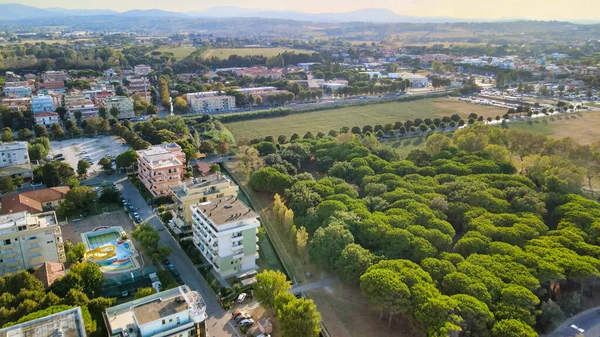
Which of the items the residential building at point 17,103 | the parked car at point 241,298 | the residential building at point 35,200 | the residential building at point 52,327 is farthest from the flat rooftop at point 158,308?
the residential building at point 17,103

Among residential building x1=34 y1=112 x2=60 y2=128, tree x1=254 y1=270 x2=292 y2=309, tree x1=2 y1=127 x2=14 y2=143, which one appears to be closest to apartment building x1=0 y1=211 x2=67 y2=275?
tree x1=254 y1=270 x2=292 y2=309

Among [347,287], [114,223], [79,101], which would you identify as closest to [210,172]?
[114,223]

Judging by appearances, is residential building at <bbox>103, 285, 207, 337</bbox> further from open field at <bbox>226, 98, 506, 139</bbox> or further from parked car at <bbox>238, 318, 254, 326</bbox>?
open field at <bbox>226, 98, 506, 139</bbox>

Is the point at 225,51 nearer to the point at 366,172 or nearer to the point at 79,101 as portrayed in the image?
the point at 79,101

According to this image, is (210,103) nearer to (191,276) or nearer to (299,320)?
(191,276)

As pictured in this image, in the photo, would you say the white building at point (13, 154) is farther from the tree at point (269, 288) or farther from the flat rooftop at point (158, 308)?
the tree at point (269, 288)

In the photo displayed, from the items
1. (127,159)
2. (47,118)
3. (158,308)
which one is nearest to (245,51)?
(47,118)
